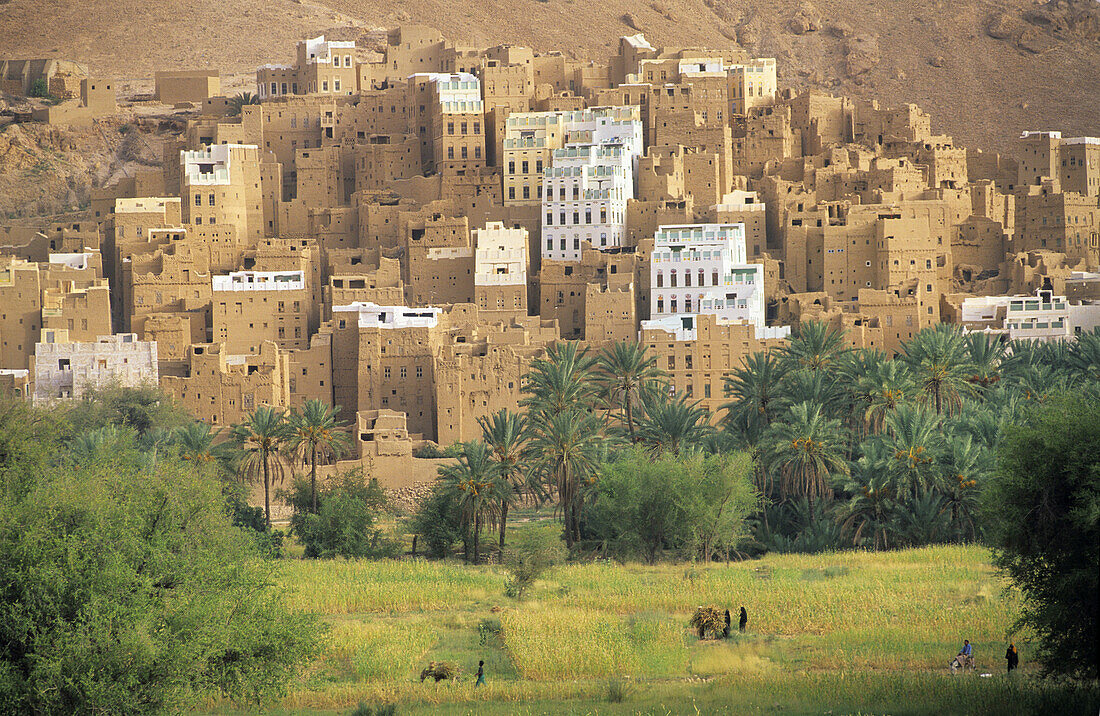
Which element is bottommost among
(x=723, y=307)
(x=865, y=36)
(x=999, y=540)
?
(x=999, y=540)

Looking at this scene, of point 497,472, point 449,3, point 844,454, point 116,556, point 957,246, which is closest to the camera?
point 116,556

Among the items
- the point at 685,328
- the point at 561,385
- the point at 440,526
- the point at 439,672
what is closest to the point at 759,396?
the point at 561,385

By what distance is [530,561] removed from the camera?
43.8 m

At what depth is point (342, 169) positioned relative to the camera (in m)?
79.6

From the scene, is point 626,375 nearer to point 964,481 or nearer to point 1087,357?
point 964,481

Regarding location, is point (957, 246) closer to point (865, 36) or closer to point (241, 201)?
point (241, 201)

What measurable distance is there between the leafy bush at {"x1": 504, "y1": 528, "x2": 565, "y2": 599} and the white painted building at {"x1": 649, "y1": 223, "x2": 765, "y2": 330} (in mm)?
20110

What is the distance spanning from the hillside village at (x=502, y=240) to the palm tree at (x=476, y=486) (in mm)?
10578

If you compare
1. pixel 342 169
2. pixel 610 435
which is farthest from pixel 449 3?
pixel 610 435

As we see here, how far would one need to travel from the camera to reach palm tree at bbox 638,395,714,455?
52.2 meters

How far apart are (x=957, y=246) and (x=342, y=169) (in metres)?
27.8

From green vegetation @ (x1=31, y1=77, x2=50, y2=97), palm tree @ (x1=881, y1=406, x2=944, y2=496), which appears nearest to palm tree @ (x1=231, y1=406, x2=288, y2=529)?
palm tree @ (x1=881, y1=406, x2=944, y2=496)

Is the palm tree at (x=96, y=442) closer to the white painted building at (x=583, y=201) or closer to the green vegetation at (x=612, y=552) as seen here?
the green vegetation at (x=612, y=552)

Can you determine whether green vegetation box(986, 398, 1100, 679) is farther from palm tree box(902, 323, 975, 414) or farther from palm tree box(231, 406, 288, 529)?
palm tree box(231, 406, 288, 529)
